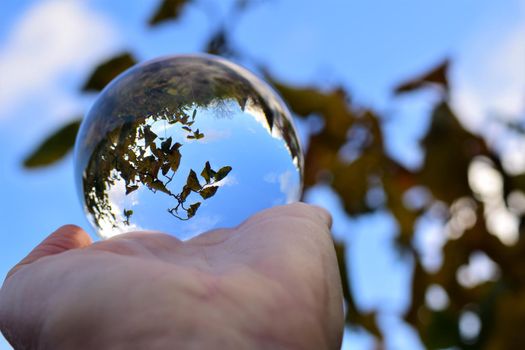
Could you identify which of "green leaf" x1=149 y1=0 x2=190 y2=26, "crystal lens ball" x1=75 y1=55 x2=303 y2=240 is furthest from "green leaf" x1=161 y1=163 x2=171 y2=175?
A: "green leaf" x1=149 y1=0 x2=190 y2=26

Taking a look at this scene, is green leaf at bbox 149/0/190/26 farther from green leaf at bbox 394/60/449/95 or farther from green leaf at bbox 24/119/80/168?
green leaf at bbox 394/60/449/95

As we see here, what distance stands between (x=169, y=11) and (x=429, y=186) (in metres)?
1.45

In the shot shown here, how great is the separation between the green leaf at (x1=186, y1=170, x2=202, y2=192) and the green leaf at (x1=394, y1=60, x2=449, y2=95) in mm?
2203

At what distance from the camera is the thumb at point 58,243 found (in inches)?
46.4

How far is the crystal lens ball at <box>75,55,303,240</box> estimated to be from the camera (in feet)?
3.97

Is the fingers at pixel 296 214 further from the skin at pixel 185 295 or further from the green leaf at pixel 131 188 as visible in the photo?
the green leaf at pixel 131 188

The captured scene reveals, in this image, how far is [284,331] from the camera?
946 millimetres

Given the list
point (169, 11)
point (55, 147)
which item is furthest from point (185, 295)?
point (169, 11)

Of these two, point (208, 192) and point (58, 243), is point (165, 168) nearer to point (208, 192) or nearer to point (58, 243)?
point (208, 192)

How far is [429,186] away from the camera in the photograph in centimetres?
290

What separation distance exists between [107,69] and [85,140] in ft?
4.40

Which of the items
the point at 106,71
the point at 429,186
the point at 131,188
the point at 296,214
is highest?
the point at 131,188

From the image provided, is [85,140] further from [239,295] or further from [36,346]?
[239,295]

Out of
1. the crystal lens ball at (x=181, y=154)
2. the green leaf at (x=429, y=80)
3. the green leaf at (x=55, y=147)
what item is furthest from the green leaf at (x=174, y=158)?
the green leaf at (x=429, y=80)
